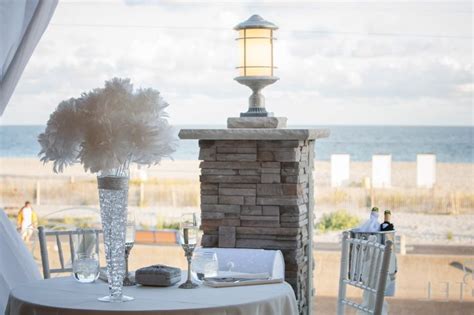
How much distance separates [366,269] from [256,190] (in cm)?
72

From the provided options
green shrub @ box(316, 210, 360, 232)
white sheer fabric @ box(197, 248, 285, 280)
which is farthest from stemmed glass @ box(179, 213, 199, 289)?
green shrub @ box(316, 210, 360, 232)

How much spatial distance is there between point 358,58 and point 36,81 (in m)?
6.77

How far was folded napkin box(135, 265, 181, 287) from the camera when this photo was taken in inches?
108

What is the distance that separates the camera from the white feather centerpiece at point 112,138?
2.53m

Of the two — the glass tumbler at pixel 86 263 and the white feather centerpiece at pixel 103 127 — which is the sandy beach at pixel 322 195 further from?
the white feather centerpiece at pixel 103 127

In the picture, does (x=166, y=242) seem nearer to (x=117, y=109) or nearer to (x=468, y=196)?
(x=468, y=196)

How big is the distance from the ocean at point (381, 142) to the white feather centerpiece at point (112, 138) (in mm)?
14224

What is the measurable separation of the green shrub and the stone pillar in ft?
35.4

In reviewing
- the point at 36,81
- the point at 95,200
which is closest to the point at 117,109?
the point at 95,200

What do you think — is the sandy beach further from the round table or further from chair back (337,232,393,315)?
the round table

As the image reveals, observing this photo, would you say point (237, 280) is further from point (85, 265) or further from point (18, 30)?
point (18, 30)

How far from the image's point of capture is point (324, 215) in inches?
589

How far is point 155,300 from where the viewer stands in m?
2.56

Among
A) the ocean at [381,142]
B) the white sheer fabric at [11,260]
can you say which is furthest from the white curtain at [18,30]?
the ocean at [381,142]
